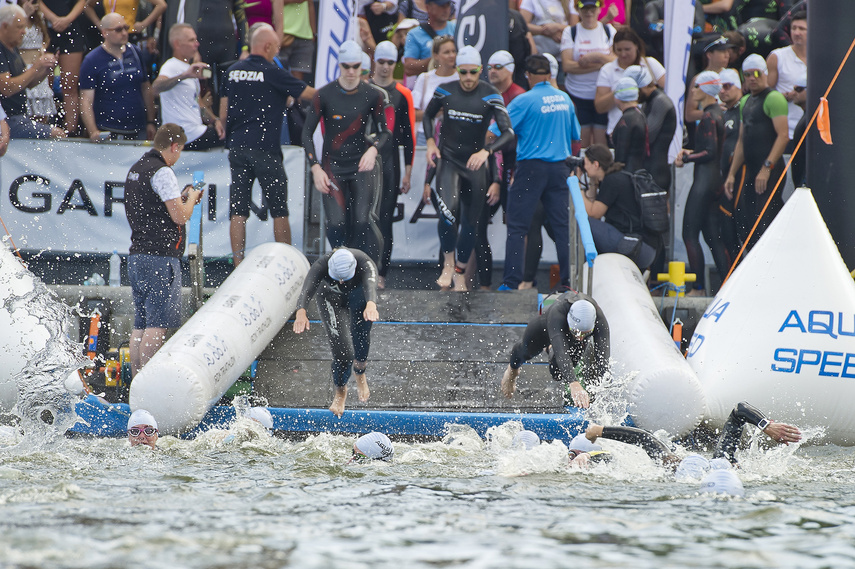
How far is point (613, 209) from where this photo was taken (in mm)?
11133

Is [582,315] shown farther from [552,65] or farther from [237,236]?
[237,236]

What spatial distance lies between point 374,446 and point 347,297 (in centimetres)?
173

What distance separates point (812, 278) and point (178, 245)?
5.47m

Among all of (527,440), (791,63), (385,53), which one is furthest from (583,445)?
→ (791,63)

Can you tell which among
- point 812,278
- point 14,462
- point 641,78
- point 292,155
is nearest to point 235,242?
point 292,155

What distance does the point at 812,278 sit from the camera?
9.27m

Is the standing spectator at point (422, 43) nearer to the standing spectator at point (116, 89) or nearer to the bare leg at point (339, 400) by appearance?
the standing spectator at point (116, 89)

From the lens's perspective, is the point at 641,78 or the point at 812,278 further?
the point at 641,78

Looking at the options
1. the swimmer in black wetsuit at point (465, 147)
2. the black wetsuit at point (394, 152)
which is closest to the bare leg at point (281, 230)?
the black wetsuit at point (394, 152)

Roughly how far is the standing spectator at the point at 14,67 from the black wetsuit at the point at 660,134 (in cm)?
611

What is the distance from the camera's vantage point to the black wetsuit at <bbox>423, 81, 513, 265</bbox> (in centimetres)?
1071

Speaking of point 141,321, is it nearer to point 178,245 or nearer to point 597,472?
point 178,245

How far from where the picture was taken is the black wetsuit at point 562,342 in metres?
8.96

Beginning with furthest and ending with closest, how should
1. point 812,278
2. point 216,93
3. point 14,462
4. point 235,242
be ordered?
point 216,93
point 235,242
point 812,278
point 14,462
